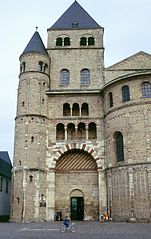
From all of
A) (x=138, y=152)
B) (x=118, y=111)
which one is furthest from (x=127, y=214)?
(x=118, y=111)

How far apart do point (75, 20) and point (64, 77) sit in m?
9.28

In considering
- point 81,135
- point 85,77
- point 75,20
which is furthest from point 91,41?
point 81,135

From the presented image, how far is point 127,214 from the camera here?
1019 inches

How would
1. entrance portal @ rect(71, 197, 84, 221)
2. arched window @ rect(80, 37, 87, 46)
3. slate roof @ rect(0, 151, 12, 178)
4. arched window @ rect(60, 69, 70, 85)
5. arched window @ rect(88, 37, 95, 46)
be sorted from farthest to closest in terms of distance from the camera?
slate roof @ rect(0, 151, 12, 178)
arched window @ rect(80, 37, 87, 46)
arched window @ rect(88, 37, 95, 46)
arched window @ rect(60, 69, 70, 85)
entrance portal @ rect(71, 197, 84, 221)

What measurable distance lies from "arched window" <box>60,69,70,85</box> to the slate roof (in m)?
13.8

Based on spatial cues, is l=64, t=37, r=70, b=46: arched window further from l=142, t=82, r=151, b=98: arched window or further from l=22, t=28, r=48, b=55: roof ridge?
l=142, t=82, r=151, b=98: arched window

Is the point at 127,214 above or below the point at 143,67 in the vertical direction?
below

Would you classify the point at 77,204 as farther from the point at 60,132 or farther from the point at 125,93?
the point at 125,93

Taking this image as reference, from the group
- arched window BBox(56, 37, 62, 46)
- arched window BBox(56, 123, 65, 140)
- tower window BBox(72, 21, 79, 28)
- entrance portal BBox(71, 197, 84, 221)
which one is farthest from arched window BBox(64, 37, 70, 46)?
entrance portal BBox(71, 197, 84, 221)

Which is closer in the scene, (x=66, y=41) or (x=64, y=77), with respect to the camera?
(x=64, y=77)

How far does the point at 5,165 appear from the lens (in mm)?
42188

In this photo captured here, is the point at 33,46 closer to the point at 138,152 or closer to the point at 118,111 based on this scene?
the point at 118,111

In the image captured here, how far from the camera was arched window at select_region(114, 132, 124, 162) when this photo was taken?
1116 inches

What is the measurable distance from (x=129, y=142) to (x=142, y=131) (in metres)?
1.57
